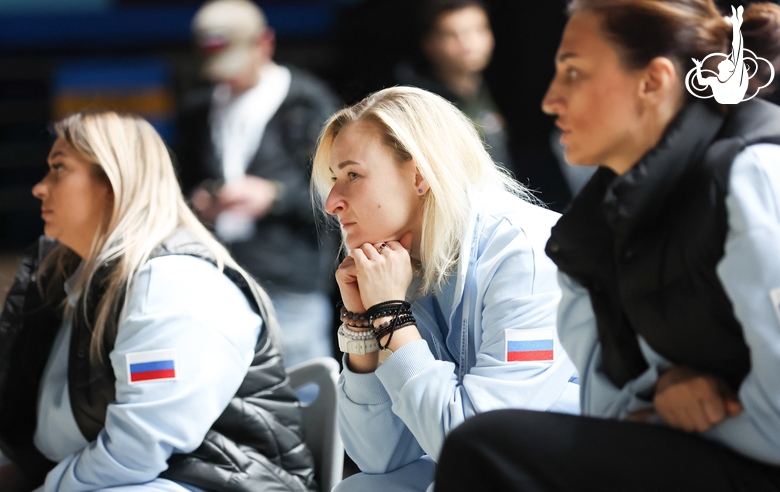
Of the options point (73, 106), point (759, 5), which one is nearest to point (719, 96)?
point (759, 5)

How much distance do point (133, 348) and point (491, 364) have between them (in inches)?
31.9

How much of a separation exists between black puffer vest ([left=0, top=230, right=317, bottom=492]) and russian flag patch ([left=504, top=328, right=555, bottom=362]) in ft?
2.27

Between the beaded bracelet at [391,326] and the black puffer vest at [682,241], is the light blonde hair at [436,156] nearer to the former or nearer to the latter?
the beaded bracelet at [391,326]

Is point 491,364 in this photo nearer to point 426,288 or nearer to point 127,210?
point 426,288

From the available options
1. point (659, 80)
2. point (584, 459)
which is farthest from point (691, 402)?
point (659, 80)

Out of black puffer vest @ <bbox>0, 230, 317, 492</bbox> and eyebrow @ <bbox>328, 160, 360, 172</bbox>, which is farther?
black puffer vest @ <bbox>0, 230, 317, 492</bbox>

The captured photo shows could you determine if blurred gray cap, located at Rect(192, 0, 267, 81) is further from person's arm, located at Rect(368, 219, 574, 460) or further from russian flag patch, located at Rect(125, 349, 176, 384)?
person's arm, located at Rect(368, 219, 574, 460)

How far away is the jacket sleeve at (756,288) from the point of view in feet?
3.56

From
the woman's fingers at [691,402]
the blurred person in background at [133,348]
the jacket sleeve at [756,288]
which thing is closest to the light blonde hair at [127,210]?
the blurred person in background at [133,348]

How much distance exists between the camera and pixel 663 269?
1.20 m

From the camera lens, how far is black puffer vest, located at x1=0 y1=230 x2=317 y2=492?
77.2 inches

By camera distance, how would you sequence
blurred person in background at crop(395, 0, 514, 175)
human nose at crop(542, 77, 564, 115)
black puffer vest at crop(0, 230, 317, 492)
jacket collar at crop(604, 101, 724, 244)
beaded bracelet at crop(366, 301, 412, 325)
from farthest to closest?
blurred person in background at crop(395, 0, 514, 175) < black puffer vest at crop(0, 230, 317, 492) < beaded bracelet at crop(366, 301, 412, 325) < human nose at crop(542, 77, 564, 115) < jacket collar at crop(604, 101, 724, 244)

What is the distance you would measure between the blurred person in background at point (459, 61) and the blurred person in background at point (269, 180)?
0.46 m

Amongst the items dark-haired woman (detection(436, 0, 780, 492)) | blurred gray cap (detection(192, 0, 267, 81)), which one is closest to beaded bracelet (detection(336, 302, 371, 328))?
dark-haired woman (detection(436, 0, 780, 492))
